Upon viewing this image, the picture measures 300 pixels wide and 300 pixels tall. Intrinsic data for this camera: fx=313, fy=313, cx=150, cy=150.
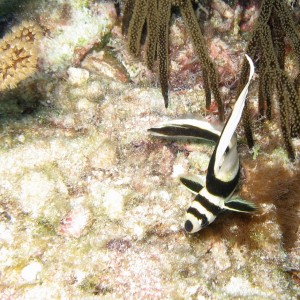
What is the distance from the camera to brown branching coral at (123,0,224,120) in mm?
2965

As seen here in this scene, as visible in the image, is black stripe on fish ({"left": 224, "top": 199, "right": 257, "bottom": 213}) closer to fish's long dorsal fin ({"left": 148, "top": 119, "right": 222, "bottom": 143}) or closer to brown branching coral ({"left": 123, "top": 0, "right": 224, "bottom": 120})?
fish's long dorsal fin ({"left": 148, "top": 119, "right": 222, "bottom": 143})

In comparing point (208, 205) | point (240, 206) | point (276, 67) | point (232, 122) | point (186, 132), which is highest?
point (276, 67)

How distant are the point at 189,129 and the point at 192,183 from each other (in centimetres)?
48

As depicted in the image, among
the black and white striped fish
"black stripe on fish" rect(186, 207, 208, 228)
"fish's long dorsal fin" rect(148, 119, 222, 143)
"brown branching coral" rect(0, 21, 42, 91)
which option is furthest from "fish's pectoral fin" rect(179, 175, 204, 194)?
"brown branching coral" rect(0, 21, 42, 91)

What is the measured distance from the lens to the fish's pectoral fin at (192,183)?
272 cm

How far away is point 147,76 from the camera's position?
3520mm

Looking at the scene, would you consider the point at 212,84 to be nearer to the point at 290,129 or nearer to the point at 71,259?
the point at 290,129

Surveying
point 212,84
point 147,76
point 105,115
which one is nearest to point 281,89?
point 212,84

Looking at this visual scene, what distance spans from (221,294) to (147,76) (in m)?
2.31

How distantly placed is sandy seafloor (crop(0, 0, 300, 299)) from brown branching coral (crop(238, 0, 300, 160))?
296 mm

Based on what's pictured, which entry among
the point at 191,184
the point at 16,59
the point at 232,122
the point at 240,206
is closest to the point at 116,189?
the point at 191,184

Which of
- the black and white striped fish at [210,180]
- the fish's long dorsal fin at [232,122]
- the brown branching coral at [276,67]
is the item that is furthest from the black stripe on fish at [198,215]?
the brown branching coral at [276,67]

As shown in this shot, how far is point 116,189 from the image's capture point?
2.80 metres

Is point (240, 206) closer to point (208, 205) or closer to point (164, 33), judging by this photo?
point (208, 205)
